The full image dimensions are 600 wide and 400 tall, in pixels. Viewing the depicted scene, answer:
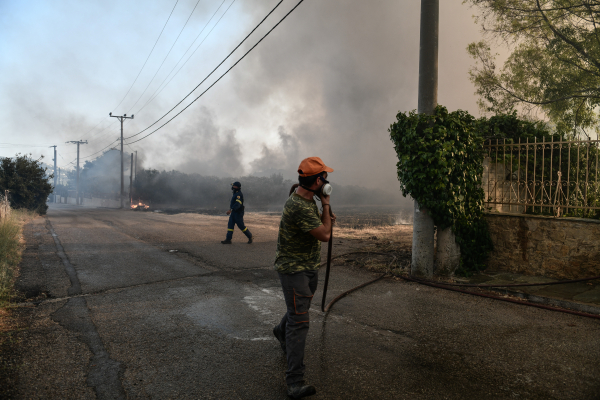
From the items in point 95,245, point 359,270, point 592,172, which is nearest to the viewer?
point 359,270

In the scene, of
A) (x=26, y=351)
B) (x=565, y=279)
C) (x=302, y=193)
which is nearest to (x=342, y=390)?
(x=302, y=193)

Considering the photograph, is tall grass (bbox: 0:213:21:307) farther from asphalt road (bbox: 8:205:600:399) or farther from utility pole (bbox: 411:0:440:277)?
utility pole (bbox: 411:0:440:277)

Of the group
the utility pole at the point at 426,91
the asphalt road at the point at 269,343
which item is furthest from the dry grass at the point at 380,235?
the asphalt road at the point at 269,343

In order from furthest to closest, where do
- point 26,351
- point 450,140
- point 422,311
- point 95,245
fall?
point 95,245, point 450,140, point 422,311, point 26,351

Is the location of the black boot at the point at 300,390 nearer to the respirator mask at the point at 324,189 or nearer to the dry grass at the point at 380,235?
the respirator mask at the point at 324,189

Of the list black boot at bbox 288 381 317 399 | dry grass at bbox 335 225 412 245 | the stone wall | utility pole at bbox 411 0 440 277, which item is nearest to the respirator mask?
black boot at bbox 288 381 317 399

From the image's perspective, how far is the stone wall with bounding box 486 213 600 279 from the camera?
5.96 metres

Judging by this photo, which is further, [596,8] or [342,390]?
[596,8]

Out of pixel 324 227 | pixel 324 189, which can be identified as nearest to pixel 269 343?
pixel 324 227

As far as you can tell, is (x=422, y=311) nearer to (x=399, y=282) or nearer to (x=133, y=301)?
(x=399, y=282)

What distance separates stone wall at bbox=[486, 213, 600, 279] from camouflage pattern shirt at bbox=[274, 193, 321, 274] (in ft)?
17.6

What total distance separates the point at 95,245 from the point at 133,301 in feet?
20.5

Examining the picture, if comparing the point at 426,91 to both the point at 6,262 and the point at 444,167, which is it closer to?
the point at 444,167

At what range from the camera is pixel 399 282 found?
21.2 feet
